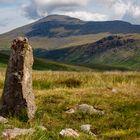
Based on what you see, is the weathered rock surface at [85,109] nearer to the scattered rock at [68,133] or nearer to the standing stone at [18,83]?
the standing stone at [18,83]

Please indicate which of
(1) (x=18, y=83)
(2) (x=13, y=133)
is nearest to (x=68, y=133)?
(2) (x=13, y=133)

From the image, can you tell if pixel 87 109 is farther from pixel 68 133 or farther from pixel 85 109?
pixel 68 133

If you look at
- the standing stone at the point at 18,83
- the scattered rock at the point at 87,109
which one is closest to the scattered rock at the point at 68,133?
the standing stone at the point at 18,83

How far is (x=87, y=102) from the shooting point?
24.5 metres

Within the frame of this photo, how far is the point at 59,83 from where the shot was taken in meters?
33.6

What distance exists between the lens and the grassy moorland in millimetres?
17312

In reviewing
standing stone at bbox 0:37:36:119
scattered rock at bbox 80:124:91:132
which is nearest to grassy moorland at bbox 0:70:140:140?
scattered rock at bbox 80:124:91:132

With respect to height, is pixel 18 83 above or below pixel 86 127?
above

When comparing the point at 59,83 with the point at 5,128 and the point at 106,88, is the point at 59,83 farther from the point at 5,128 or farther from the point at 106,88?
the point at 5,128

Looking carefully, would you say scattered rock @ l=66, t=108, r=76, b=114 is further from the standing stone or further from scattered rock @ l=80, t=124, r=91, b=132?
scattered rock @ l=80, t=124, r=91, b=132

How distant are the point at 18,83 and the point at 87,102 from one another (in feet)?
17.3

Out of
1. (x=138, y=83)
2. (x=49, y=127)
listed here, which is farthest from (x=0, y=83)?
(x=49, y=127)

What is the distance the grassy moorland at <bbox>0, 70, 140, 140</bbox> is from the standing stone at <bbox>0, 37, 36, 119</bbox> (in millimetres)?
933

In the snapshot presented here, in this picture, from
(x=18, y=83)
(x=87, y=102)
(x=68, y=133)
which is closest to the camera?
(x=68, y=133)
